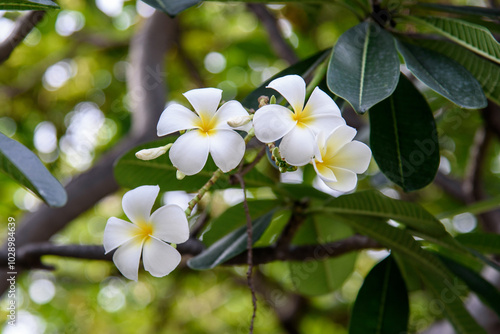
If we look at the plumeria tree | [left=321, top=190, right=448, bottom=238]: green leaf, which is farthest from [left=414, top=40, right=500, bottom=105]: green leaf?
[left=321, top=190, right=448, bottom=238]: green leaf

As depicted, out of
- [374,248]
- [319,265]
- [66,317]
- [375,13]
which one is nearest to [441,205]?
[319,265]

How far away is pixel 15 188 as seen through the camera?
201cm

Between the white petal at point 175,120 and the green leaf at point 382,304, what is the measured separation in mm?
548

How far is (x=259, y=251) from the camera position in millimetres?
944

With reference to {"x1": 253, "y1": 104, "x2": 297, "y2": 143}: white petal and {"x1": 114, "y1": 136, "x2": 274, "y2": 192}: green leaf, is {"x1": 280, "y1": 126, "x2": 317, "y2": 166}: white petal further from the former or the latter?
{"x1": 114, "y1": 136, "x2": 274, "y2": 192}: green leaf

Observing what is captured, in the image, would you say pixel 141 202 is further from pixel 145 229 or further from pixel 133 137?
pixel 133 137

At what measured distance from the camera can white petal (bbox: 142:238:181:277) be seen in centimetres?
53

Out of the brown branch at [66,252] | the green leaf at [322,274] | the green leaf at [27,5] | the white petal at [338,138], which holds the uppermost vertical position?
the green leaf at [27,5]

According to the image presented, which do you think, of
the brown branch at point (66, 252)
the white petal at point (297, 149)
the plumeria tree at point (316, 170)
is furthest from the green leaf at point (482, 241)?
the white petal at point (297, 149)

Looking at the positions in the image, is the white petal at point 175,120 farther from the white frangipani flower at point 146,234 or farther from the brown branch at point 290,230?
the brown branch at point 290,230

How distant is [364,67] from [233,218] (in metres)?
0.43

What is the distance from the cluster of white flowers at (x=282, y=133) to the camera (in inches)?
19.8

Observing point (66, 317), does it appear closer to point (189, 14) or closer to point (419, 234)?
point (189, 14)

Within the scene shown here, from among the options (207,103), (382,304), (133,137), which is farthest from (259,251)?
(133,137)
